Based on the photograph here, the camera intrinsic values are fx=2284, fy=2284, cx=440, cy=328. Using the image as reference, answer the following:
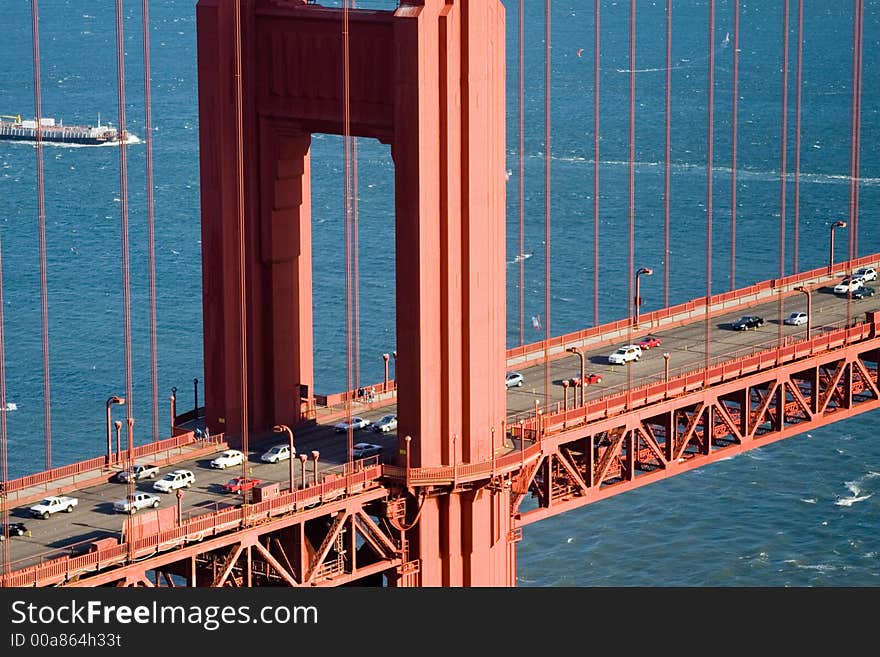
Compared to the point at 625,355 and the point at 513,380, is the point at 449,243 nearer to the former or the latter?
the point at 513,380

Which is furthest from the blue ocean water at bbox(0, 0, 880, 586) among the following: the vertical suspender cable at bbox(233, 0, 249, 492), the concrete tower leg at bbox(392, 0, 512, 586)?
the concrete tower leg at bbox(392, 0, 512, 586)

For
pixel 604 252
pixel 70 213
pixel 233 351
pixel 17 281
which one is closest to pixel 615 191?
pixel 604 252

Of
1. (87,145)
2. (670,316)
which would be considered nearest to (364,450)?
(670,316)

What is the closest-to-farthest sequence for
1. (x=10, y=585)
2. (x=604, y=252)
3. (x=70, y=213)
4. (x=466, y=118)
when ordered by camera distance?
(x=10, y=585), (x=466, y=118), (x=604, y=252), (x=70, y=213)

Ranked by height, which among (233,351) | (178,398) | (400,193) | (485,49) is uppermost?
(485,49)

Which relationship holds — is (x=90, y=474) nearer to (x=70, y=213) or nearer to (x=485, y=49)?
(x=485, y=49)
